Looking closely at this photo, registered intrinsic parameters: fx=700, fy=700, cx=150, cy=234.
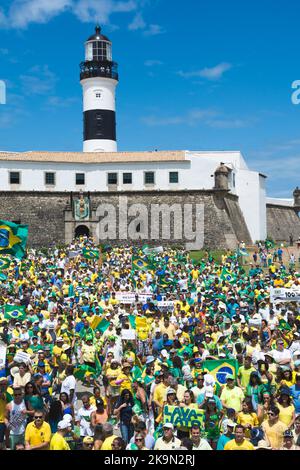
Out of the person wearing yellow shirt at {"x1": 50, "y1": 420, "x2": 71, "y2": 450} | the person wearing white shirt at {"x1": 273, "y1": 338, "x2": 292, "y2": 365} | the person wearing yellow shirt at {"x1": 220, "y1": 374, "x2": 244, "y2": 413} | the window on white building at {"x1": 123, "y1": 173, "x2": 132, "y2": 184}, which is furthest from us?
the window on white building at {"x1": 123, "y1": 173, "x2": 132, "y2": 184}

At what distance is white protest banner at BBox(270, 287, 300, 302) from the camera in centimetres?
1884

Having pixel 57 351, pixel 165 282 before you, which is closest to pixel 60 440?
pixel 57 351

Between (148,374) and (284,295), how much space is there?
27.5 feet

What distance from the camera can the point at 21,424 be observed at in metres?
9.76

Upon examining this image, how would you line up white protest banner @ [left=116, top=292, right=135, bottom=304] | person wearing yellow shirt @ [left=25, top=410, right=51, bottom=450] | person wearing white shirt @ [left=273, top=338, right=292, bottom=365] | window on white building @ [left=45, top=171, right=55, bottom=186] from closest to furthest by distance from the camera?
person wearing yellow shirt @ [left=25, top=410, right=51, bottom=450]
person wearing white shirt @ [left=273, top=338, right=292, bottom=365]
white protest banner @ [left=116, top=292, right=135, bottom=304]
window on white building @ [left=45, top=171, right=55, bottom=186]

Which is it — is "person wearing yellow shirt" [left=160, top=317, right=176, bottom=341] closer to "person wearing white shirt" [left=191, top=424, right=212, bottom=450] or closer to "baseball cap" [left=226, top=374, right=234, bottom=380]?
"baseball cap" [left=226, top=374, right=234, bottom=380]

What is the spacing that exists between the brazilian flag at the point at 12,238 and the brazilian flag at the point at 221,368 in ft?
34.5

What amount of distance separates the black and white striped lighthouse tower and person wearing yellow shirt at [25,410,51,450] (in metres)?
50.4

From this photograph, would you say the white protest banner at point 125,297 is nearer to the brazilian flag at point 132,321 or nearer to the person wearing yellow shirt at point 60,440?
the brazilian flag at point 132,321

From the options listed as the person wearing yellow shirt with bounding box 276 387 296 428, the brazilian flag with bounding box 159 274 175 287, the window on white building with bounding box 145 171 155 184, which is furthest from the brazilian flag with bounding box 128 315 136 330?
the window on white building with bounding box 145 171 155 184
